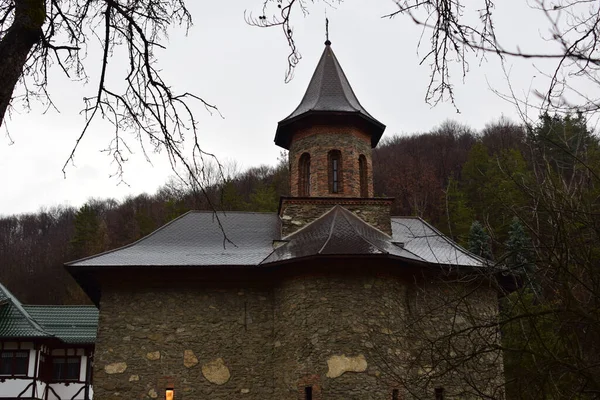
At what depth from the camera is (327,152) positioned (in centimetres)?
1662

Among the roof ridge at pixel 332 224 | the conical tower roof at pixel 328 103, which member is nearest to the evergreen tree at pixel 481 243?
the roof ridge at pixel 332 224

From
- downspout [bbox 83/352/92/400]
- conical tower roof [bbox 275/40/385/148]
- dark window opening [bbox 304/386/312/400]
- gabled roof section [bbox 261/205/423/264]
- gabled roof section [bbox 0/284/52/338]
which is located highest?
conical tower roof [bbox 275/40/385/148]

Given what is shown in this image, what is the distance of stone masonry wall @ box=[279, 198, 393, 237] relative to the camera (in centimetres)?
1559

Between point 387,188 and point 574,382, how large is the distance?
127ft

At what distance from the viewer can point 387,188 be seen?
44.3 m

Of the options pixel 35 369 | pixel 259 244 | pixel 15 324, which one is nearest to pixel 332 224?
pixel 259 244

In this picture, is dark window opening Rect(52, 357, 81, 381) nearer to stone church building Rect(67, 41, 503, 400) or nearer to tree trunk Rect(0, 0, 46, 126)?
stone church building Rect(67, 41, 503, 400)

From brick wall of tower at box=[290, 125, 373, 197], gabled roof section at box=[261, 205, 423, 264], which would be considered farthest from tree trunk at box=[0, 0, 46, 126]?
brick wall of tower at box=[290, 125, 373, 197]

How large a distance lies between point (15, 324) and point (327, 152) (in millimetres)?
12337

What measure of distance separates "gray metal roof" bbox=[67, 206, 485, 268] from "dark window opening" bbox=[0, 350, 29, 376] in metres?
8.77

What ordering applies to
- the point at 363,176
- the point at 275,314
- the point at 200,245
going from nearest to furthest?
the point at 275,314 < the point at 200,245 < the point at 363,176

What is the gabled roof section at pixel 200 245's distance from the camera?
45.6 feet

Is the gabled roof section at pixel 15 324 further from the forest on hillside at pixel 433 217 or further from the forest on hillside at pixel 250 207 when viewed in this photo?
the forest on hillside at pixel 250 207

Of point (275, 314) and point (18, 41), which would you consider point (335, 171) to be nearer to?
point (275, 314)
